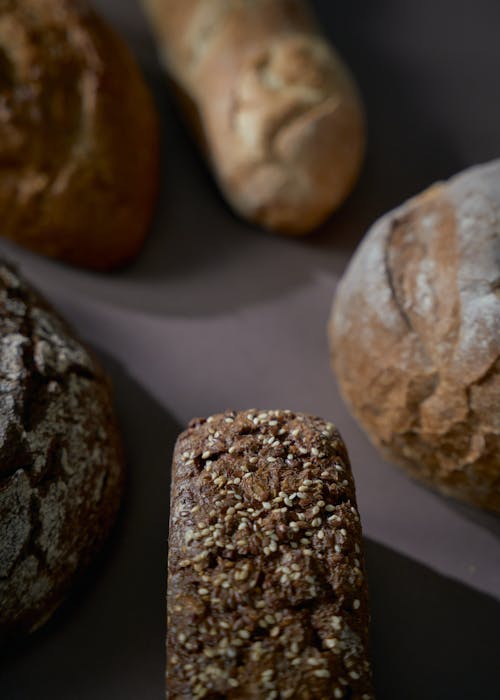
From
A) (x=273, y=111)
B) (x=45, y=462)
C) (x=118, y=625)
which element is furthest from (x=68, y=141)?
(x=118, y=625)

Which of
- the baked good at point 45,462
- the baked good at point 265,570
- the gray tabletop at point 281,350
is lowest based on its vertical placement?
the gray tabletop at point 281,350

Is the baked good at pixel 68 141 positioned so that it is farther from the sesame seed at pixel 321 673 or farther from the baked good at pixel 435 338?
the sesame seed at pixel 321 673

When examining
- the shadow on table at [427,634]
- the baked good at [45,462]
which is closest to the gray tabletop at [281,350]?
the shadow on table at [427,634]

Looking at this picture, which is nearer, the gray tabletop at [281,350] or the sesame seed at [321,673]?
the sesame seed at [321,673]

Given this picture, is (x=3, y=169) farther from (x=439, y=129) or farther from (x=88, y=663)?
(x=439, y=129)

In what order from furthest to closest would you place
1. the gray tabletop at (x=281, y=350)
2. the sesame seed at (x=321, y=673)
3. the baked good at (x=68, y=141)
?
1. the baked good at (x=68, y=141)
2. the gray tabletop at (x=281, y=350)
3. the sesame seed at (x=321, y=673)

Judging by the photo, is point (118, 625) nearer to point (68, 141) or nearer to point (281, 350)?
point (281, 350)
